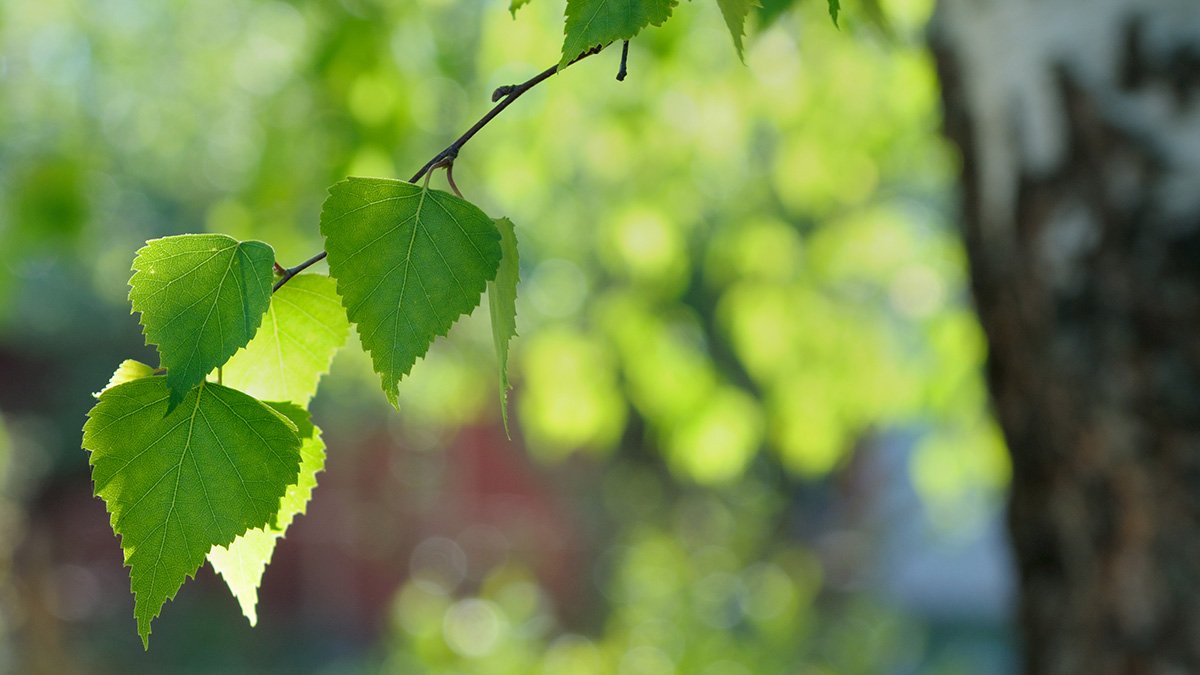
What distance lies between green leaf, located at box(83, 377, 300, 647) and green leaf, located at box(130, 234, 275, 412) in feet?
0.04

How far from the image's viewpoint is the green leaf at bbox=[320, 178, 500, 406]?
0.32 m

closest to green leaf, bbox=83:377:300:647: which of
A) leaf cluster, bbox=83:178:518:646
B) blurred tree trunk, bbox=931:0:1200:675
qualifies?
leaf cluster, bbox=83:178:518:646

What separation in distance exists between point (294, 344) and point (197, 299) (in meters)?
0.06

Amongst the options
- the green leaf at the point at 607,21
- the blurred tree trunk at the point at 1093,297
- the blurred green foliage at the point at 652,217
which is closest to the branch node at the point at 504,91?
the green leaf at the point at 607,21

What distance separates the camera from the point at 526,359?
2014mm

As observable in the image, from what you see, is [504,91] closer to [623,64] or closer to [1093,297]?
[623,64]

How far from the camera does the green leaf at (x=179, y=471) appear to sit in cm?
31

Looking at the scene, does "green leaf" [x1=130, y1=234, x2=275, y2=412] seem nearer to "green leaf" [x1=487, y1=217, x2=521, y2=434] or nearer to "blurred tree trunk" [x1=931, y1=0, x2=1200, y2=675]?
"green leaf" [x1=487, y1=217, x2=521, y2=434]

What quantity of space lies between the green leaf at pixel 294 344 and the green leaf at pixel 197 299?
5 cm

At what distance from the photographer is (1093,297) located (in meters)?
0.95

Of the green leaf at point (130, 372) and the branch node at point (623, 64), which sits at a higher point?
the green leaf at point (130, 372)

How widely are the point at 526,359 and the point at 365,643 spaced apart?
4620 mm

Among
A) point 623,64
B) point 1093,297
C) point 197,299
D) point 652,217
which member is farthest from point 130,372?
point 652,217

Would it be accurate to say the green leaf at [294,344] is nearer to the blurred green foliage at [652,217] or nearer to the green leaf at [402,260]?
the green leaf at [402,260]
